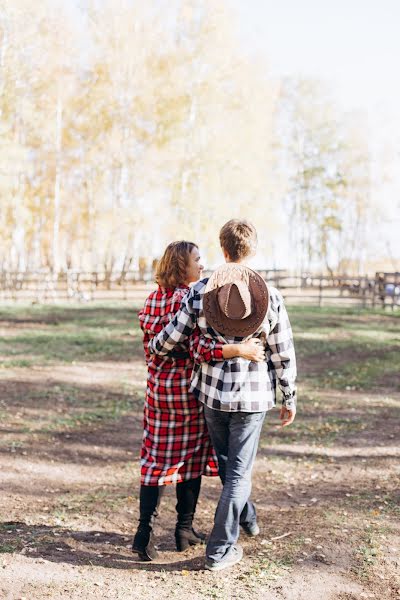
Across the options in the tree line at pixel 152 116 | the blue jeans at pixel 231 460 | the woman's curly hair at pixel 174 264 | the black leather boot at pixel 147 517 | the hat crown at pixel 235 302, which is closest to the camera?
the hat crown at pixel 235 302

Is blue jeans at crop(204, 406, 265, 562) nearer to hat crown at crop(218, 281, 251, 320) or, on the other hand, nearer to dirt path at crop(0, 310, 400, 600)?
dirt path at crop(0, 310, 400, 600)

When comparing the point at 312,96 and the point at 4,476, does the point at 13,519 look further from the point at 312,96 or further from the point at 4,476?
the point at 312,96

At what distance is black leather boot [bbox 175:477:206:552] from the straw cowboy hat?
99 centimetres

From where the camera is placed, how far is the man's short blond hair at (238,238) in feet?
11.1

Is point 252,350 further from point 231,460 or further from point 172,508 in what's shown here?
point 172,508

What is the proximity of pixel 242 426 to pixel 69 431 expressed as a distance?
170 inches

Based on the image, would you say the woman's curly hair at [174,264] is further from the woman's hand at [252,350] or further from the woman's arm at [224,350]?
the woman's hand at [252,350]

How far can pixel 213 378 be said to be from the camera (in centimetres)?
345

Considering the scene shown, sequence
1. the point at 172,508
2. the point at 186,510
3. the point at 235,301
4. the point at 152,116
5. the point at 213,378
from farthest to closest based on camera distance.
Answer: the point at 152,116 < the point at 172,508 < the point at 186,510 < the point at 213,378 < the point at 235,301

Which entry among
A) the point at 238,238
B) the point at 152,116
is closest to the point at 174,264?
the point at 238,238

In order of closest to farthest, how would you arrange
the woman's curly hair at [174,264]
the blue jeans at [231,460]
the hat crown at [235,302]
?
the hat crown at [235,302] < the blue jeans at [231,460] < the woman's curly hair at [174,264]

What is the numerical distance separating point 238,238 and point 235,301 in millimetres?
318

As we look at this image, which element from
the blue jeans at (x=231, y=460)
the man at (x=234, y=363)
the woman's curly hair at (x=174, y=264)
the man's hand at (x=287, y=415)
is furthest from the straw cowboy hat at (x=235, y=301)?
the man's hand at (x=287, y=415)

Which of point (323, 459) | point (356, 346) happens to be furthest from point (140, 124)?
point (323, 459)
